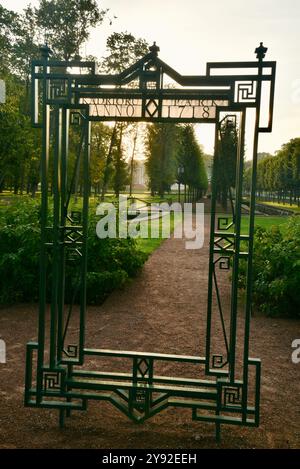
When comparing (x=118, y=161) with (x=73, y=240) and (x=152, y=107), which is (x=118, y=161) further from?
(x=152, y=107)

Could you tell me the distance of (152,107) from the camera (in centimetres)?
374

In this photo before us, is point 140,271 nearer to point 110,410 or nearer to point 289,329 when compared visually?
point 289,329

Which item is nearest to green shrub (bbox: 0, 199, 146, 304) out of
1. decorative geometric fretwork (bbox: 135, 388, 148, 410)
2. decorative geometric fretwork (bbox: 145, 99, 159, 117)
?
decorative geometric fretwork (bbox: 135, 388, 148, 410)

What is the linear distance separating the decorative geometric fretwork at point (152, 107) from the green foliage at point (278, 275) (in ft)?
14.3

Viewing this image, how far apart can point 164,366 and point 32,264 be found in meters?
3.66

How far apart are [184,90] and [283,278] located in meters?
4.77

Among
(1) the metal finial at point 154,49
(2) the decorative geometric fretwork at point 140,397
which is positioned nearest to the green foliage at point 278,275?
(2) the decorative geometric fretwork at point 140,397

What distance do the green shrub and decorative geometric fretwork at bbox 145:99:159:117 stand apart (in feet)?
14.4

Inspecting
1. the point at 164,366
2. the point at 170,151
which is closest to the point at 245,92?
the point at 164,366

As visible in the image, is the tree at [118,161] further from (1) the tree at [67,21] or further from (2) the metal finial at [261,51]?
(2) the metal finial at [261,51]

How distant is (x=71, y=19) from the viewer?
90.9ft

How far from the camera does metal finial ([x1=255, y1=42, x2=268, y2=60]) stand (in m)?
3.45

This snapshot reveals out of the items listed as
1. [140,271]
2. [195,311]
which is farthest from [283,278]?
[140,271]

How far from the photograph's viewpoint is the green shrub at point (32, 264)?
7.91 meters
